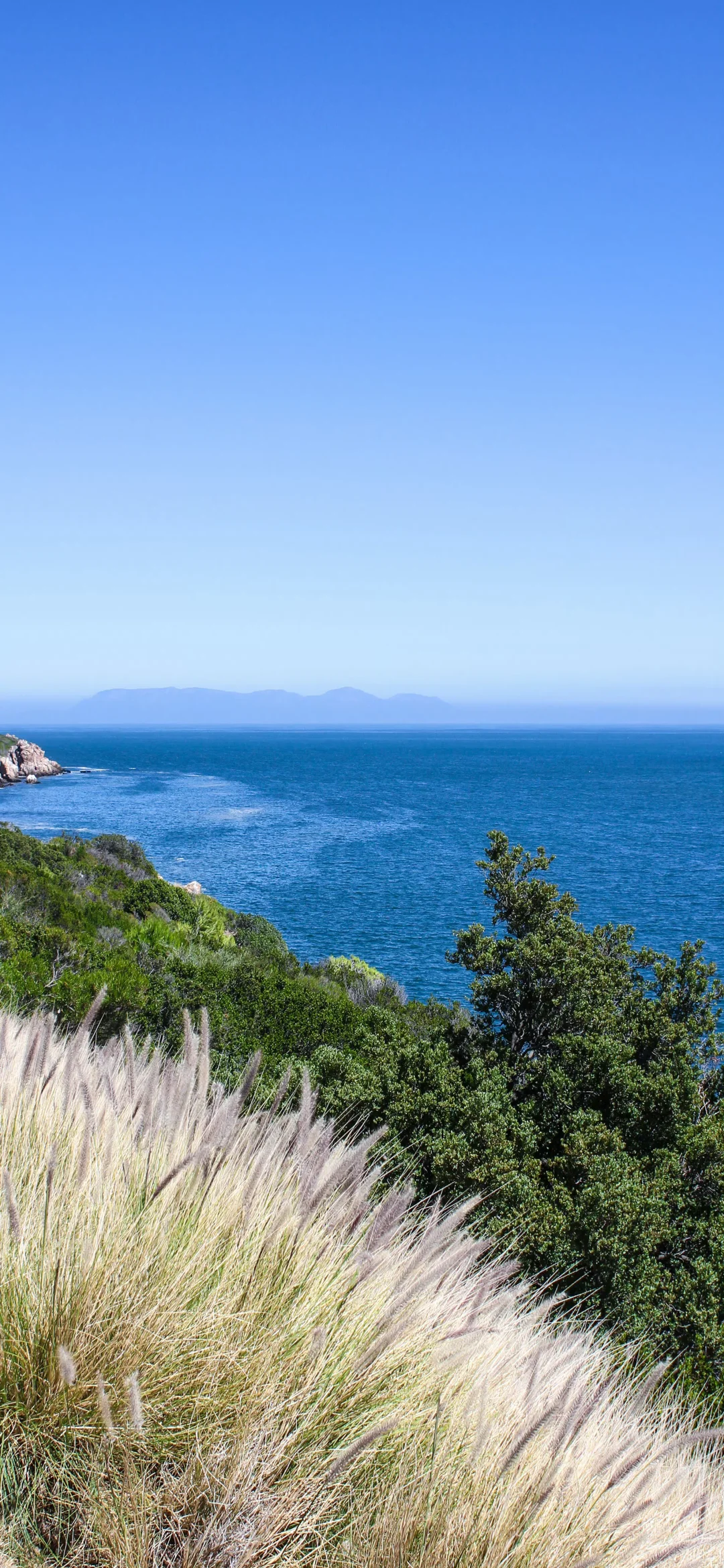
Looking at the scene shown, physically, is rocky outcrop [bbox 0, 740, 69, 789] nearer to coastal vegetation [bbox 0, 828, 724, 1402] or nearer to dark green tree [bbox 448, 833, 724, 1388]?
coastal vegetation [bbox 0, 828, 724, 1402]

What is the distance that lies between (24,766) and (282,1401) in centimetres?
11117

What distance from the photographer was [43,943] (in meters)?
13.4

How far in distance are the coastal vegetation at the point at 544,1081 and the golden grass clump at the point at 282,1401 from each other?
4.69 ft

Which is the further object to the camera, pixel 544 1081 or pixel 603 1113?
pixel 544 1081

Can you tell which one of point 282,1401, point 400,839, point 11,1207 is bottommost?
point 400,839

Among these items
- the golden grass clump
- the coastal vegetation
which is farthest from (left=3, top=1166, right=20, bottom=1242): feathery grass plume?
the coastal vegetation

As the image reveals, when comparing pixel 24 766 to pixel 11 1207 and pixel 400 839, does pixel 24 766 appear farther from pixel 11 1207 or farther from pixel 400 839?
pixel 11 1207

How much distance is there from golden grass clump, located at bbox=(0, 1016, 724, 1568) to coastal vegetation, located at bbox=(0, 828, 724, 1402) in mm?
1428

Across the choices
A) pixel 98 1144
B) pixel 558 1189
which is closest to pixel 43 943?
pixel 558 1189

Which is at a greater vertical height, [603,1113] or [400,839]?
[603,1113]

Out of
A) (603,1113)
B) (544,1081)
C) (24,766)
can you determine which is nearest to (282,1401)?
(544,1081)

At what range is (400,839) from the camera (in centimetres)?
6450

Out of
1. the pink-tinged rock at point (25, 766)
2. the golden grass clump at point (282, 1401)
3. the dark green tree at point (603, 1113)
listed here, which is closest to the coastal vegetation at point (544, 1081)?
the dark green tree at point (603, 1113)

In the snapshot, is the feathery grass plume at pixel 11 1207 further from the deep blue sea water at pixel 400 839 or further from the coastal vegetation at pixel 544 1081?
the deep blue sea water at pixel 400 839
